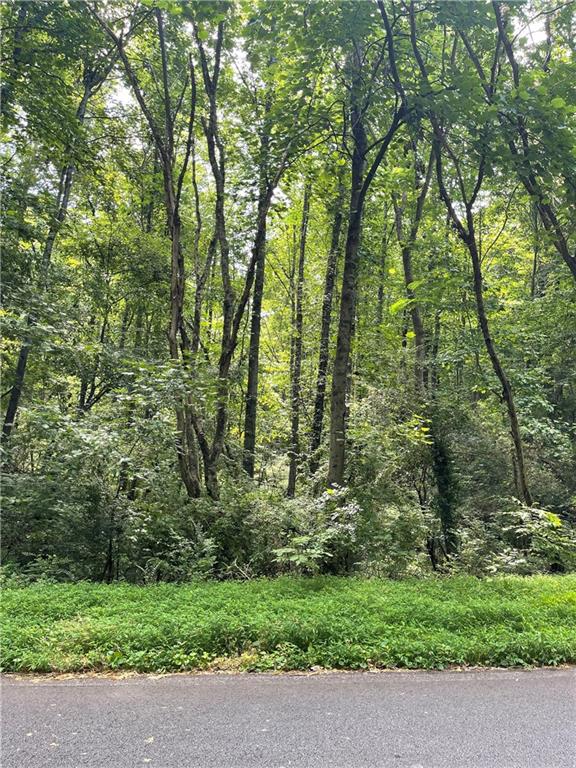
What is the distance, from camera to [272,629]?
14.0ft

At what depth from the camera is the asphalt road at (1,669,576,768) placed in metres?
2.86

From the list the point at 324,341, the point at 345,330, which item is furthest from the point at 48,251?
the point at 324,341

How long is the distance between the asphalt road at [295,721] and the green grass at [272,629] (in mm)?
183

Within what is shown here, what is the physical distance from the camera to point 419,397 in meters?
10.2

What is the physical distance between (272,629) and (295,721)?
3.41ft

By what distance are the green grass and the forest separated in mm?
1536

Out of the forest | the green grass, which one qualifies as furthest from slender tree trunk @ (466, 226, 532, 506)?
the green grass

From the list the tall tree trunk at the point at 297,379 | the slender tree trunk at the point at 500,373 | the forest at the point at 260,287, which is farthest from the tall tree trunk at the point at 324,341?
the slender tree trunk at the point at 500,373

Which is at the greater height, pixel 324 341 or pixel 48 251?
pixel 48 251

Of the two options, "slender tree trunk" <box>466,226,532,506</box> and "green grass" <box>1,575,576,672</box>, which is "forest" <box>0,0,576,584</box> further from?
"green grass" <box>1,575,576,672</box>

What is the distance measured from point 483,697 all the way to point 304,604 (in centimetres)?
185

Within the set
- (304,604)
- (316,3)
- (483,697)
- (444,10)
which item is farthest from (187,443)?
(444,10)

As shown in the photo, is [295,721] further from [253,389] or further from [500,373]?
[253,389]

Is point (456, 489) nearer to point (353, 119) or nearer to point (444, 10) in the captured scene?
point (353, 119)
